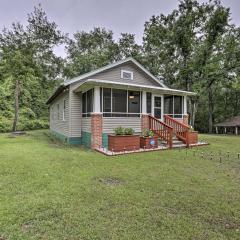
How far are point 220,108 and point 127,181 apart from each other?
34150 millimetres

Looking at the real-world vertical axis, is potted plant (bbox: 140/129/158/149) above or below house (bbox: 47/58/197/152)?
below

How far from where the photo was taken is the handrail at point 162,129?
10.9 m

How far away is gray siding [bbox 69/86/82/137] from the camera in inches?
478

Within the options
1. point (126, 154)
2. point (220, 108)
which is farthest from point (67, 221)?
point (220, 108)

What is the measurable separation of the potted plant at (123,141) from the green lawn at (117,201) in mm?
2588

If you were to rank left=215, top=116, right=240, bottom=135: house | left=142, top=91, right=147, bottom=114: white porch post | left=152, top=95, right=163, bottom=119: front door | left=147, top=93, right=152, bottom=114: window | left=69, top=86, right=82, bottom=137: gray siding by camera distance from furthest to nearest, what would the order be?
left=215, top=116, right=240, bottom=135: house
left=152, top=95, right=163, bottom=119: front door
left=147, top=93, right=152, bottom=114: window
left=69, top=86, right=82, bottom=137: gray siding
left=142, top=91, right=147, bottom=114: white porch post

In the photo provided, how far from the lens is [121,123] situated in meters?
11.2

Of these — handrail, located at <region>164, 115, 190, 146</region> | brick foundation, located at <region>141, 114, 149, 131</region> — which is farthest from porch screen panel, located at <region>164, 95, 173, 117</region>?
brick foundation, located at <region>141, 114, 149, 131</region>

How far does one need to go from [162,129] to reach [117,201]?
798cm

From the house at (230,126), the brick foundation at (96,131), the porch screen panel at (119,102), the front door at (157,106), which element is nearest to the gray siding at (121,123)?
the porch screen panel at (119,102)

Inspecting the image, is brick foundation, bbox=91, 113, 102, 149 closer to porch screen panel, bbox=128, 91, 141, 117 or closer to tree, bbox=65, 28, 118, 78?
porch screen panel, bbox=128, 91, 141, 117

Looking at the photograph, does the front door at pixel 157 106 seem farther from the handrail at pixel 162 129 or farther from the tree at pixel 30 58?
the tree at pixel 30 58

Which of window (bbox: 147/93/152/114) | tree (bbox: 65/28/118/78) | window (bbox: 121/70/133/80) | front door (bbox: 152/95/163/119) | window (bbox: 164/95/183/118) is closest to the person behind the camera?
window (bbox: 147/93/152/114)

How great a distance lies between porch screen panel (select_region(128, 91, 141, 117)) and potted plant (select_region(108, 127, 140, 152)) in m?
1.95
